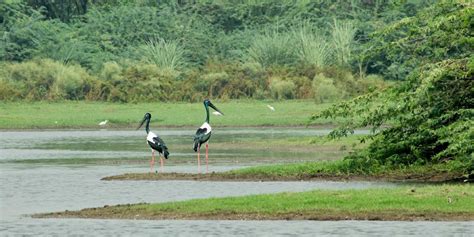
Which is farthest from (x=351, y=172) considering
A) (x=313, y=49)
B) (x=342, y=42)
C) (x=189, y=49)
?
(x=189, y=49)

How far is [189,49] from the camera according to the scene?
237ft

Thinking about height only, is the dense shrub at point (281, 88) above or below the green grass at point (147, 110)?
above

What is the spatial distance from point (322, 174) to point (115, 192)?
173 inches

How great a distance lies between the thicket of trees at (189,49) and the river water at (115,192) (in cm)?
1544

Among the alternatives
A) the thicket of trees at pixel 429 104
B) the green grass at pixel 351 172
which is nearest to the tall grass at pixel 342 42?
the green grass at pixel 351 172

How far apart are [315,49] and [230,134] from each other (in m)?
18.0

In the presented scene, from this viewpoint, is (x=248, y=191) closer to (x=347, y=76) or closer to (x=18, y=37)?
(x=347, y=76)

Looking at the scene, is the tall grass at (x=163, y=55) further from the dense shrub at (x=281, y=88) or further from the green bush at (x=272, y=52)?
the dense shrub at (x=281, y=88)

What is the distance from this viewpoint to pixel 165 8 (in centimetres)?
7694

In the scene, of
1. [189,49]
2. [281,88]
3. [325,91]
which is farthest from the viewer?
[189,49]

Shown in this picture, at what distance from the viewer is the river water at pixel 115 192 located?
2067cm

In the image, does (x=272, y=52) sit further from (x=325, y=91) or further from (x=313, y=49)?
(x=325, y=91)

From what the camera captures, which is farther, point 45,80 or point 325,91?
point 45,80

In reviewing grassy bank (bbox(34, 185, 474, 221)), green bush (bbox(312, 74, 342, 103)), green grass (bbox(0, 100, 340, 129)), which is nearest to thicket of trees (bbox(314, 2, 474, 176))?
grassy bank (bbox(34, 185, 474, 221))
